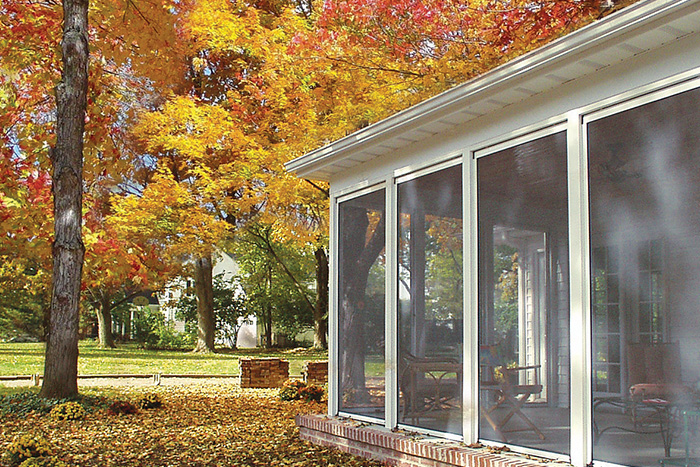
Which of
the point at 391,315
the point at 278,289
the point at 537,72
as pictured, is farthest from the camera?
the point at 278,289

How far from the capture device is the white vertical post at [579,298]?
177 inches

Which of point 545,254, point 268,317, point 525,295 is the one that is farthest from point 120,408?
point 268,317

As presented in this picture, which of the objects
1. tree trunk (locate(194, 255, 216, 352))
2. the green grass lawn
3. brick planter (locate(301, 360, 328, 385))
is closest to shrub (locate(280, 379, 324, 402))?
brick planter (locate(301, 360, 328, 385))

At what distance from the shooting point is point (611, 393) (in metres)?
4.43

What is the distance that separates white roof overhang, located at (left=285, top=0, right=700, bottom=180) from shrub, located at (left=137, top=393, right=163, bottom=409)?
494cm

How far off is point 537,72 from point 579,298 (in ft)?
4.93

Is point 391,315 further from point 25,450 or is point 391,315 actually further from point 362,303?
point 25,450

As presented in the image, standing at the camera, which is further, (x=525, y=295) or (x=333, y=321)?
(x=333, y=321)

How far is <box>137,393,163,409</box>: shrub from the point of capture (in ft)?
32.9

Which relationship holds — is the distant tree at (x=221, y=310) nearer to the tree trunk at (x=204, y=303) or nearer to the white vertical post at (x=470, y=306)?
the tree trunk at (x=204, y=303)

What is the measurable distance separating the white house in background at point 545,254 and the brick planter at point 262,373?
21.0 ft

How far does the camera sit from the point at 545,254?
547cm

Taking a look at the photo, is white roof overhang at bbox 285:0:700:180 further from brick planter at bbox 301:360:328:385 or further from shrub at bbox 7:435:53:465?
brick planter at bbox 301:360:328:385

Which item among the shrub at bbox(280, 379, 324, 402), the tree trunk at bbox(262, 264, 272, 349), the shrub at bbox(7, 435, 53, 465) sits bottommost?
the shrub at bbox(280, 379, 324, 402)
